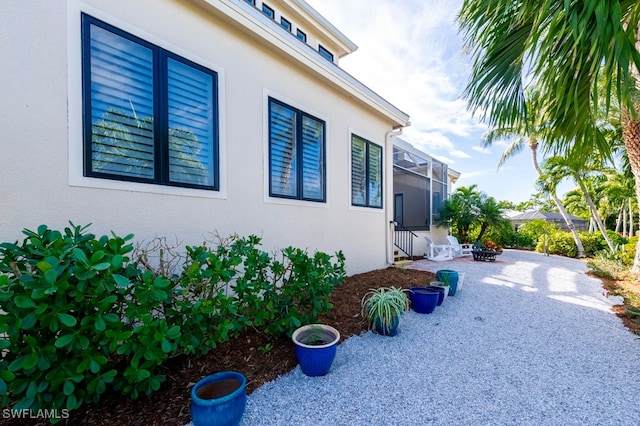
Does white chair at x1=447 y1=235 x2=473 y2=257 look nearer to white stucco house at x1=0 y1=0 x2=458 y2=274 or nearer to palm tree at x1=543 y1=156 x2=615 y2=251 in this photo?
palm tree at x1=543 y1=156 x2=615 y2=251

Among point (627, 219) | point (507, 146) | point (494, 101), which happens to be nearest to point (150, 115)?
point (494, 101)

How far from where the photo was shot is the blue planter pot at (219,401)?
1.79 metres

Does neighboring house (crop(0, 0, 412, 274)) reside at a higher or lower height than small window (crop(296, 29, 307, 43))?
lower

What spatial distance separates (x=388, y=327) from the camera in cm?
360

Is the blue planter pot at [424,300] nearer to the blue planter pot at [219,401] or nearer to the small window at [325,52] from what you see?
the blue planter pot at [219,401]

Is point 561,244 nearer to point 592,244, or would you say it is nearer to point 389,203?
point 592,244

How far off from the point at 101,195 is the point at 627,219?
3734 centimetres

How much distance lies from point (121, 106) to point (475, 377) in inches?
188

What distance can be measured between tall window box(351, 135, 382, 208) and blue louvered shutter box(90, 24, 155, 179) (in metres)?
4.24

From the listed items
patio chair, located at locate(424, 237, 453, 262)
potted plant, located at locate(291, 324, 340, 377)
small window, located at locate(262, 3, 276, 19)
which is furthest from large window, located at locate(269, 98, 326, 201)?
patio chair, located at locate(424, 237, 453, 262)

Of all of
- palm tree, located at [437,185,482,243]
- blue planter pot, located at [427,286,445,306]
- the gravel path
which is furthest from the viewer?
palm tree, located at [437,185,482,243]

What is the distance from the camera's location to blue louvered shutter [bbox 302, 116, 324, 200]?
16.7 ft

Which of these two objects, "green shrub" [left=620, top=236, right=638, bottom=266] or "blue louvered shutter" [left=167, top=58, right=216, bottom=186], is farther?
"green shrub" [left=620, top=236, right=638, bottom=266]

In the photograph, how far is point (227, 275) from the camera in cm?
232
